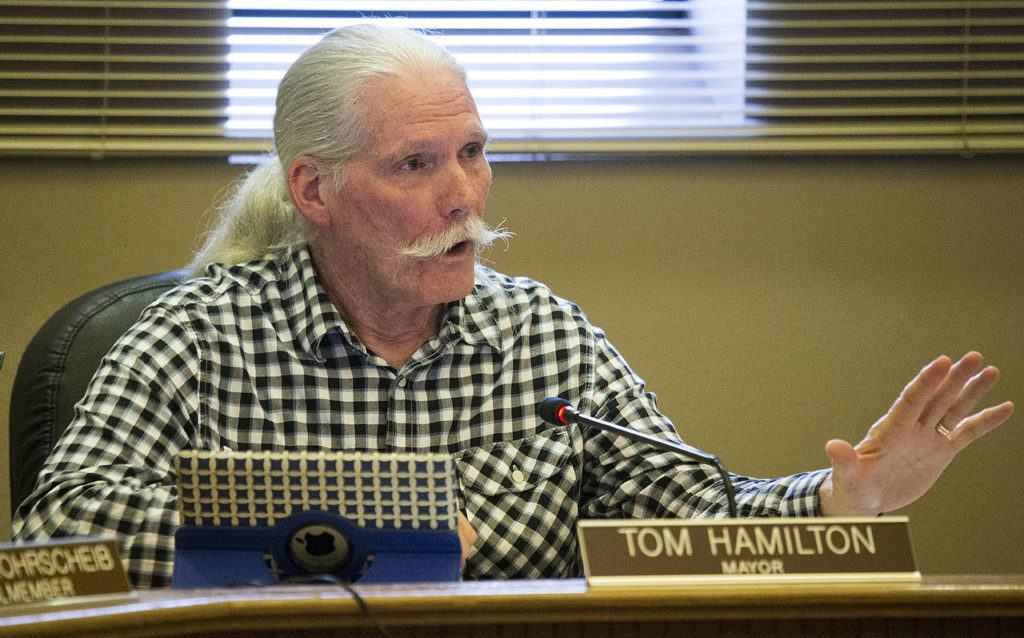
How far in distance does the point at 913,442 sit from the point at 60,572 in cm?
97

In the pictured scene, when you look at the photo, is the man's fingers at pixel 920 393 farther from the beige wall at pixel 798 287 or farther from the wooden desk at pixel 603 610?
the beige wall at pixel 798 287

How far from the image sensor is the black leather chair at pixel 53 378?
171cm

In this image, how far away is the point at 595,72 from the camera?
2410 millimetres

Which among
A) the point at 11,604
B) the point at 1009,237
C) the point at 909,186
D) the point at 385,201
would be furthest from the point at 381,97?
the point at 1009,237

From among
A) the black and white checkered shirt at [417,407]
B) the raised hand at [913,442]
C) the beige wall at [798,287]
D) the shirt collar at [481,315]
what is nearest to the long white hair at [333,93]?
the black and white checkered shirt at [417,407]

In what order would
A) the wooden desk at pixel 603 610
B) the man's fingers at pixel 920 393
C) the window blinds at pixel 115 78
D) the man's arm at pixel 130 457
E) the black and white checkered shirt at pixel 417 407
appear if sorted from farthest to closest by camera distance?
the window blinds at pixel 115 78, the black and white checkered shirt at pixel 417 407, the man's arm at pixel 130 457, the man's fingers at pixel 920 393, the wooden desk at pixel 603 610

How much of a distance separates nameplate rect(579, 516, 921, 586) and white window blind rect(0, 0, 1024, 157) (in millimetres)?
1513

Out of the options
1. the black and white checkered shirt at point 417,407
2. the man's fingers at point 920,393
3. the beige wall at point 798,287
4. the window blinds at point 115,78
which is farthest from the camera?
the beige wall at point 798,287

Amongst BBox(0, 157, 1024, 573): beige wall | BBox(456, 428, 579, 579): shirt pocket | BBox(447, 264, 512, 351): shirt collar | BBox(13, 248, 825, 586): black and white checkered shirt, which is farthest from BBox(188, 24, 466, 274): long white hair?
BBox(0, 157, 1024, 573): beige wall

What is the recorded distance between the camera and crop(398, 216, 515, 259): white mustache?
1.67 metres

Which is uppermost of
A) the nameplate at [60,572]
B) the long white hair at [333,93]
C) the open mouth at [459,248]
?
the long white hair at [333,93]

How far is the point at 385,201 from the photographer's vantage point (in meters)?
1.70

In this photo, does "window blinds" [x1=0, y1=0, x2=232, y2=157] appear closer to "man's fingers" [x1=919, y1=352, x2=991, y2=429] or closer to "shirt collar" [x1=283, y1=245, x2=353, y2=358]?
"shirt collar" [x1=283, y1=245, x2=353, y2=358]

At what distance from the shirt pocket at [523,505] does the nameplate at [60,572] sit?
789 millimetres
